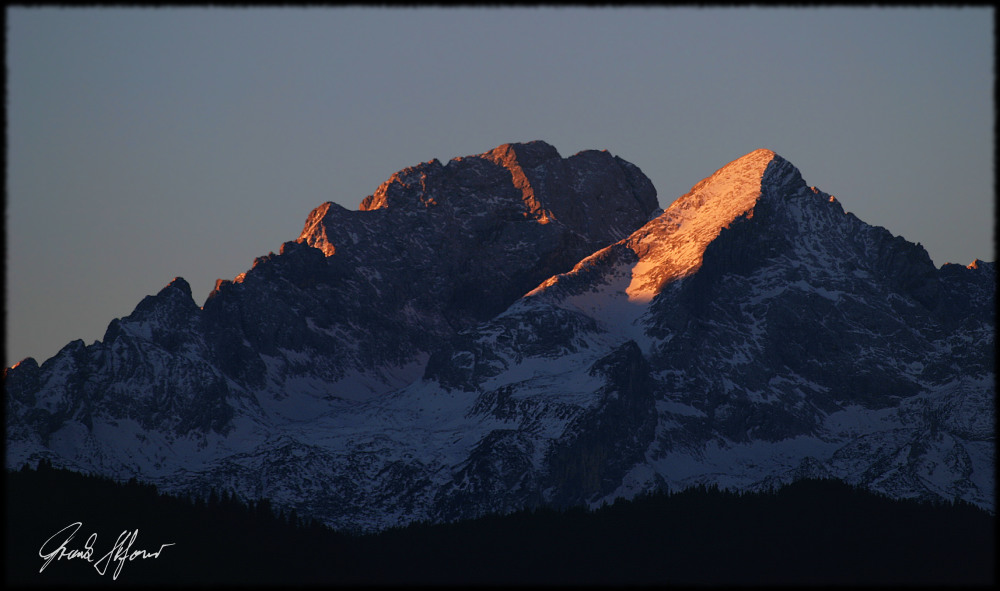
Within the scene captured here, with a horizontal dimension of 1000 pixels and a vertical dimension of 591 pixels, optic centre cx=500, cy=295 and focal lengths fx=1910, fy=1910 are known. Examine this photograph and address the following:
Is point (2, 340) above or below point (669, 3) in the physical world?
below

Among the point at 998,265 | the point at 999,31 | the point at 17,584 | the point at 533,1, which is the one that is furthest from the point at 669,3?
the point at 17,584

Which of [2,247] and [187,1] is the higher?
[187,1]

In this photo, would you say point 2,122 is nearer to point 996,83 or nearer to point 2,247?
point 2,247

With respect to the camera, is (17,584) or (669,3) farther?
(17,584)

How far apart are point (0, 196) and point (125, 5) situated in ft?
36.3

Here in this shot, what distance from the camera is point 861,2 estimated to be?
9138 cm

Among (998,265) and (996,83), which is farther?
(998,265)

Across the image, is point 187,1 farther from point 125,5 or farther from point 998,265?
point 998,265

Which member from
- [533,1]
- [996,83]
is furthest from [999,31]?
[533,1]

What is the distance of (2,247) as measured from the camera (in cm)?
9331

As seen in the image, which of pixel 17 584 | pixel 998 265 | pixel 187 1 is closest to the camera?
pixel 187 1

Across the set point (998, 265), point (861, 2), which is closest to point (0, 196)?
point (861, 2)

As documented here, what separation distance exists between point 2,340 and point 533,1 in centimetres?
3147

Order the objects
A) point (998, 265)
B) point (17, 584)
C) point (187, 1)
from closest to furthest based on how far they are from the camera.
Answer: point (187, 1), point (998, 265), point (17, 584)
